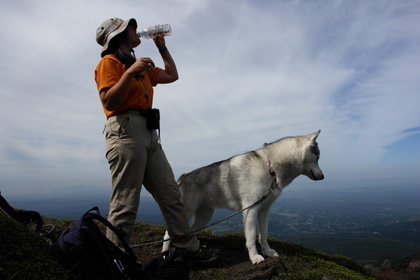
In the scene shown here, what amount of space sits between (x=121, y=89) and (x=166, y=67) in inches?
63.9

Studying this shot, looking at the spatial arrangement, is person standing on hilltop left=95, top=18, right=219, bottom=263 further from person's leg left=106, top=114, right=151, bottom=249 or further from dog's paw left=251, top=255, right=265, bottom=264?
dog's paw left=251, top=255, right=265, bottom=264

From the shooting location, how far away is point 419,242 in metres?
61.3

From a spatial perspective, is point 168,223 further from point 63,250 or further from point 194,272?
point 63,250

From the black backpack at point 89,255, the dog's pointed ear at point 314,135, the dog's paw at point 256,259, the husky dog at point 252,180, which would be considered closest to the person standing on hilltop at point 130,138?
the dog's paw at point 256,259

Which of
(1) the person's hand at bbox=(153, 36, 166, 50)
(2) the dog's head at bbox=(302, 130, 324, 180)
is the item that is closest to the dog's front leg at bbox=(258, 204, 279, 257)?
(2) the dog's head at bbox=(302, 130, 324, 180)

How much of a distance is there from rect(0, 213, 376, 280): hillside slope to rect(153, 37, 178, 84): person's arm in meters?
3.36

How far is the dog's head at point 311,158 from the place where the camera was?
228 inches

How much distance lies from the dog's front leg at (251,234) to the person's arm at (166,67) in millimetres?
3202

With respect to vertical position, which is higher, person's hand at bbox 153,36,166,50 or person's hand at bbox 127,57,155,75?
person's hand at bbox 153,36,166,50

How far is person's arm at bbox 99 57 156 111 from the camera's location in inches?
135

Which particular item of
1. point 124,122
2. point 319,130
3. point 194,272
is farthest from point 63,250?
point 319,130

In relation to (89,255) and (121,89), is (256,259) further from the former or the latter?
(121,89)

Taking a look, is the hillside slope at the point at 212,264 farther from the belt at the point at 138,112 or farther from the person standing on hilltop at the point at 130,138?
the belt at the point at 138,112

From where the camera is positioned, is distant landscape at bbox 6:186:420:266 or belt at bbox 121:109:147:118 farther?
distant landscape at bbox 6:186:420:266
